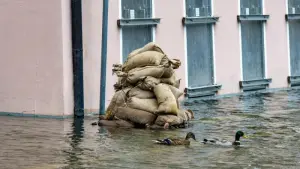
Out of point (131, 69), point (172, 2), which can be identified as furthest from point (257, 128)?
point (172, 2)

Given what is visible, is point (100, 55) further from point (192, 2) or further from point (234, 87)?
point (234, 87)

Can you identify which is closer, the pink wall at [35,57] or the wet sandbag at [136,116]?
the wet sandbag at [136,116]

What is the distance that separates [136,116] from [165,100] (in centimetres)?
58

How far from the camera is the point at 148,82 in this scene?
48.5ft

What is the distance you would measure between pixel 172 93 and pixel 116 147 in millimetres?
2938

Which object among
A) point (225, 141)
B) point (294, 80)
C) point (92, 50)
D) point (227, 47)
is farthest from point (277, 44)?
point (225, 141)

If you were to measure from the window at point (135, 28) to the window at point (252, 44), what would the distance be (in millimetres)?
3741

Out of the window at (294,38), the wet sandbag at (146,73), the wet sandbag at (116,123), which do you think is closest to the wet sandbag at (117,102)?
the wet sandbag at (116,123)

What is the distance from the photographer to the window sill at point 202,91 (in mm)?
20547

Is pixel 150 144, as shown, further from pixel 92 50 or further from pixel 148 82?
pixel 92 50

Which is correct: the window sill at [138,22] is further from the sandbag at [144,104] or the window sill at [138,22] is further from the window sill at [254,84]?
the window sill at [254,84]

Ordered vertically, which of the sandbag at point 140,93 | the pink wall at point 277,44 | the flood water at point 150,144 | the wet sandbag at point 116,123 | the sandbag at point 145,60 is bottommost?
the flood water at point 150,144

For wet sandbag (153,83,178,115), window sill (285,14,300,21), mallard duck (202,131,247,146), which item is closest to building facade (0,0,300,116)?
window sill (285,14,300,21)

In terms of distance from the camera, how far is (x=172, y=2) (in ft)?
65.8
